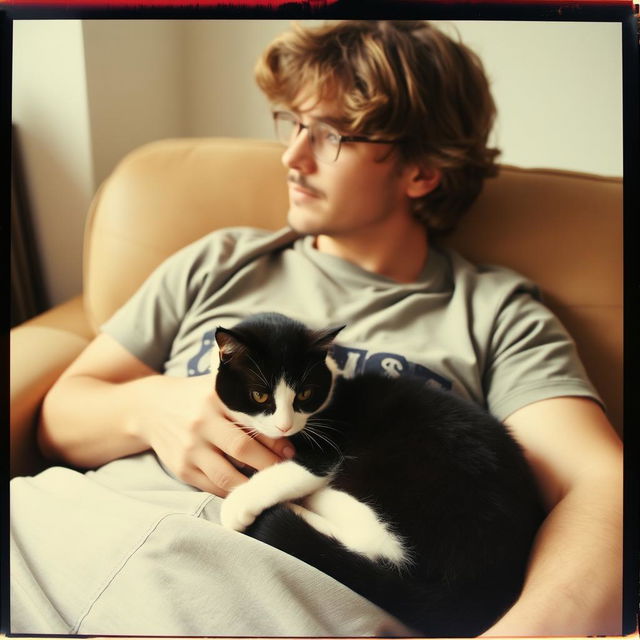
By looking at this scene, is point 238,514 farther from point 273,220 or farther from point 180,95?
point 180,95

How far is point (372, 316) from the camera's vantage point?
804 mm

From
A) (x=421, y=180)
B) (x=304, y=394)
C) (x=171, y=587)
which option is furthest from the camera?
(x=421, y=180)

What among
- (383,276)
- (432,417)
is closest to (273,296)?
(383,276)

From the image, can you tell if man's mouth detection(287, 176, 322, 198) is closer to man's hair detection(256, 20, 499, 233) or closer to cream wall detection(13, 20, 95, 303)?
man's hair detection(256, 20, 499, 233)

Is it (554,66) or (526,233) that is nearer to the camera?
(554,66)

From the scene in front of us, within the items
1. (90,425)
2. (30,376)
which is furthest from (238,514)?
(30,376)

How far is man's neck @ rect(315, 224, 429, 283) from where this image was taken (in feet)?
2.88

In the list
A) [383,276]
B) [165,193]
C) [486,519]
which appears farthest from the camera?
[165,193]

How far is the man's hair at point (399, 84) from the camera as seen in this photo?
76 cm

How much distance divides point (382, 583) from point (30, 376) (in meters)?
0.59

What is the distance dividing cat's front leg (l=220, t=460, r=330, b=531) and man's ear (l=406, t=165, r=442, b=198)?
50cm

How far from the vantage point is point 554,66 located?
731 mm

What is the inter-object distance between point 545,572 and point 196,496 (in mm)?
401
